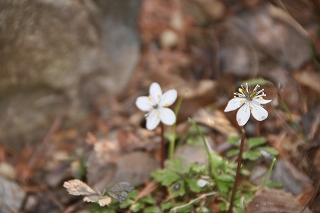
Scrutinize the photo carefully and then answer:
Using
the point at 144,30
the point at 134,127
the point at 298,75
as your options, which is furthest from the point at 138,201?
the point at 144,30

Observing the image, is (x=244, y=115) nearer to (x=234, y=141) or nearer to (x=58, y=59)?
(x=234, y=141)

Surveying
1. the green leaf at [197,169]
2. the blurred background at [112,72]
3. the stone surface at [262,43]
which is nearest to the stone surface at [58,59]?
the blurred background at [112,72]

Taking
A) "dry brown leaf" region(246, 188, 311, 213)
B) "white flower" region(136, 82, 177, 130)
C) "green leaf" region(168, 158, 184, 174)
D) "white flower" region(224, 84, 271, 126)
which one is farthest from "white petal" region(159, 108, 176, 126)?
"dry brown leaf" region(246, 188, 311, 213)

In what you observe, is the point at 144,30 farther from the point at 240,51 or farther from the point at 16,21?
the point at 16,21

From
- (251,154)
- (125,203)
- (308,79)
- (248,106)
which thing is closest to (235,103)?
(248,106)

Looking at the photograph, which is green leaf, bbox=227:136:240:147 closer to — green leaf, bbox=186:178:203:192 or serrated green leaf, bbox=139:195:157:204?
green leaf, bbox=186:178:203:192

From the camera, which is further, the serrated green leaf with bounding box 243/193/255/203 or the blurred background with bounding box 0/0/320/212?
the blurred background with bounding box 0/0/320/212
